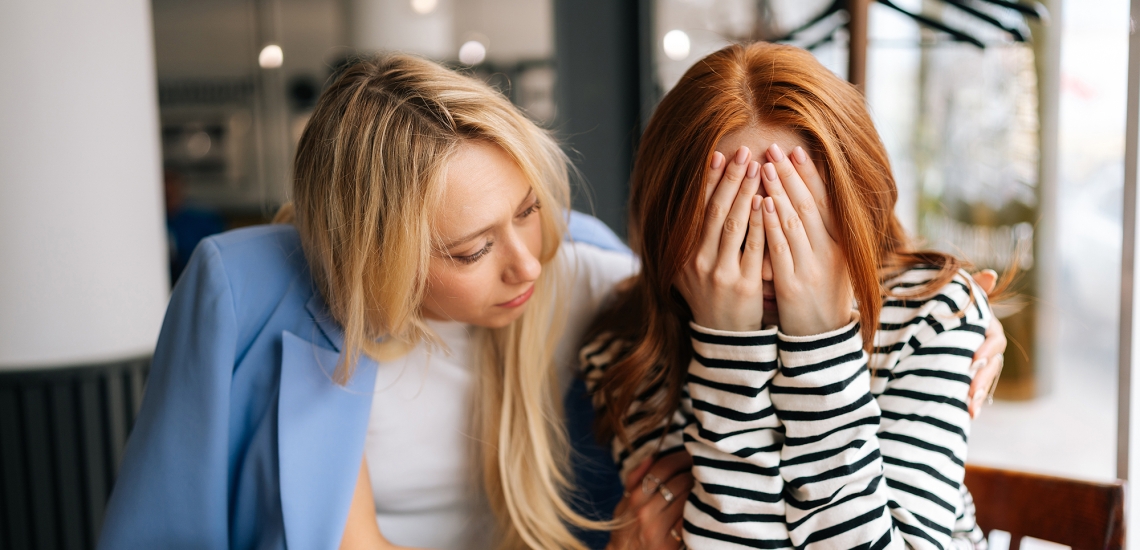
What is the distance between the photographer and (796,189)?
88 cm

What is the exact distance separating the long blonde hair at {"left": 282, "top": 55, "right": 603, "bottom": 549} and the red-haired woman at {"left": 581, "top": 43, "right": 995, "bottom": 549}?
0.74 feet

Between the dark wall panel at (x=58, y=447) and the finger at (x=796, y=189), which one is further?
the dark wall panel at (x=58, y=447)

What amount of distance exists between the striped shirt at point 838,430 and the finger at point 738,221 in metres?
0.10

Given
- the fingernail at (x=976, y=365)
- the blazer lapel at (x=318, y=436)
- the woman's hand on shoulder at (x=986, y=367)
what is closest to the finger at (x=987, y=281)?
the woman's hand on shoulder at (x=986, y=367)

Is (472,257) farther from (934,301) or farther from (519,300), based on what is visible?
(934,301)

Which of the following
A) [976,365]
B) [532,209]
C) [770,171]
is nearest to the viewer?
[770,171]

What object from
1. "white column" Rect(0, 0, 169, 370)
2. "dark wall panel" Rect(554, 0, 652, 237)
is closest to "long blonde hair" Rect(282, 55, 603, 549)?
"white column" Rect(0, 0, 169, 370)

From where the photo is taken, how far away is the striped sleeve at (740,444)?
0.94 m

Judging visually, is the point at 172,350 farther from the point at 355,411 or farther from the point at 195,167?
the point at 195,167

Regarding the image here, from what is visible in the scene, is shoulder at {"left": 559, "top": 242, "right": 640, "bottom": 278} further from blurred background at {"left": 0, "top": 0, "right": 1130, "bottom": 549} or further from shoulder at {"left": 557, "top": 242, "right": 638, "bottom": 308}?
blurred background at {"left": 0, "top": 0, "right": 1130, "bottom": 549}

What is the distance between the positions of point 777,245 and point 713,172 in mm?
A: 114

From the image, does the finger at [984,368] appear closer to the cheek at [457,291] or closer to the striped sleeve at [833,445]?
the striped sleeve at [833,445]

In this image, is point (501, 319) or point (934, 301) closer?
point (934, 301)

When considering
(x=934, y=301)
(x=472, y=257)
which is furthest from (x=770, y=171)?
(x=472, y=257)
